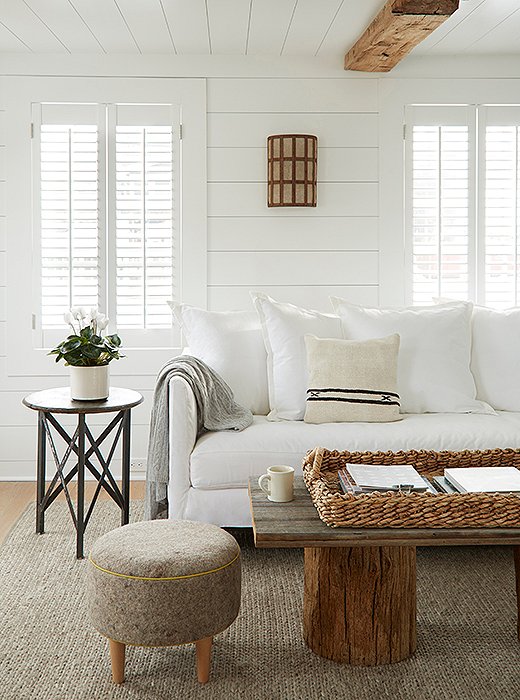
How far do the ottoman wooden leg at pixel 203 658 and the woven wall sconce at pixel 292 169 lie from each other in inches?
107

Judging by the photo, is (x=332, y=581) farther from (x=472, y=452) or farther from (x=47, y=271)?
(x=47, y=271)

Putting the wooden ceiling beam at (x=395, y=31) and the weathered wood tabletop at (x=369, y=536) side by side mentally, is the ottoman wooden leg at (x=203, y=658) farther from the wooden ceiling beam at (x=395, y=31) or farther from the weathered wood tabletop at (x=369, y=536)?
the wooden ceiling beam at (x=395, y=31)

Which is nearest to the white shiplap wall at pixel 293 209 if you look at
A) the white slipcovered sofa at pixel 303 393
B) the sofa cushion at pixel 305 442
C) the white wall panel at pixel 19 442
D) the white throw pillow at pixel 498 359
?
the white slipcovered sofa at pixel 303 393

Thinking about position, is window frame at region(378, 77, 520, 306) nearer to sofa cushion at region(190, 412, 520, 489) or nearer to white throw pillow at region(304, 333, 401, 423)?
white throw pillow at region(304, 333, 401, 423)

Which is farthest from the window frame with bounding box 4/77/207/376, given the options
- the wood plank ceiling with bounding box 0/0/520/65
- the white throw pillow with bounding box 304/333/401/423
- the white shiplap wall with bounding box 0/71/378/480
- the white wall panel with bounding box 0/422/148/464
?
the white throw pillow with bounding box 304/333/401/423

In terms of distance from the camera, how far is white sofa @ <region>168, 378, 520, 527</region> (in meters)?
3.29

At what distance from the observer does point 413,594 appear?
8.16 feet

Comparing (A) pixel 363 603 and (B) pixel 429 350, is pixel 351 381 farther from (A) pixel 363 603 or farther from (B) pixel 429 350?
(A) pixel 363 603

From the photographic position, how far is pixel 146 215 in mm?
4547

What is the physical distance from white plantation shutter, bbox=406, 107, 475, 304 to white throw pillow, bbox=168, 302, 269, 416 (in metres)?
1.18

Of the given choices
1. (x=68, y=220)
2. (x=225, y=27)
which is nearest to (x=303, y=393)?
(x=68, y=220)

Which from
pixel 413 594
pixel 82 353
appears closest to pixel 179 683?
pixel 413 594

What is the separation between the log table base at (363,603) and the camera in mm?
2412

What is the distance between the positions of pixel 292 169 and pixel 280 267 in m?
0.55
